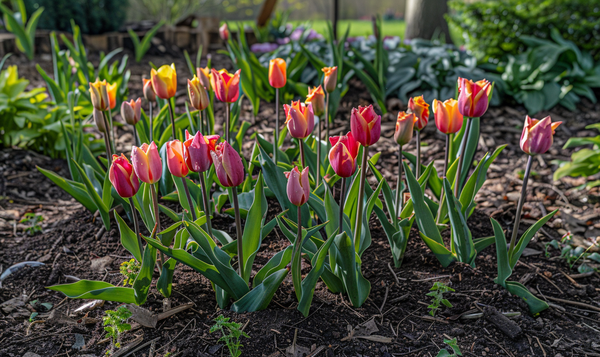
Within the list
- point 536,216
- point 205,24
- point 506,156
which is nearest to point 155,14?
point 205,24

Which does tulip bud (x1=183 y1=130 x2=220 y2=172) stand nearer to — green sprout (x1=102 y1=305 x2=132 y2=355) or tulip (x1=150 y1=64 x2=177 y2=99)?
green sprout (x1=102 y1=305 x2=132 y2=355)

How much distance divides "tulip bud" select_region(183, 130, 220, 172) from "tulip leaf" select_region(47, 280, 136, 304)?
46cm

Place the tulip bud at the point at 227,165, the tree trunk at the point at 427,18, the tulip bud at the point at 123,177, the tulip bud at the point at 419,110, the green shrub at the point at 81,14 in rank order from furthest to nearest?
1. the tree trunk at the point at 427,18
2. the green shrub at the point at 81,14
3. the tulip bud at the point at 419,110
4. the tulip bud at the point at 123,177
5. the tulip bud at the point at 227,165

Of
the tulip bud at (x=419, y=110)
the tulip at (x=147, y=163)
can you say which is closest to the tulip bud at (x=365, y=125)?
the tulip bud at (x=419, y=110)

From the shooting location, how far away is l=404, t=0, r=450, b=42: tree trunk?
19.9 ft

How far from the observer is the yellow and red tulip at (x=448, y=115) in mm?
1585

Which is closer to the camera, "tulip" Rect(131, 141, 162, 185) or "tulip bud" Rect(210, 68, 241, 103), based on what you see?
"tulip" Rect(131, 141, 162, 185)

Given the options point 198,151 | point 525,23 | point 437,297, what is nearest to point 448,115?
point 437,297

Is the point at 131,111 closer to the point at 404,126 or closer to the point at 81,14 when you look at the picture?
the point at 404,126

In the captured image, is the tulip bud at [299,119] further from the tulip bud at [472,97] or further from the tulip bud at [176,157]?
the tulip bud at [472,97]

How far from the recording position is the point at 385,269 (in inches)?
70.8

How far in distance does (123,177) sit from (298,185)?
0.49 m

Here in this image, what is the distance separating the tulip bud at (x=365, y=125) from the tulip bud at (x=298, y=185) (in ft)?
0.66

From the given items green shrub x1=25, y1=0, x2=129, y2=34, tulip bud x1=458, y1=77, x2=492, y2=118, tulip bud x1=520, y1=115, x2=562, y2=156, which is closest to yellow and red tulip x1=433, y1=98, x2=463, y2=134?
tulip bud x1=458, y1=77, x2=492, y2=118
